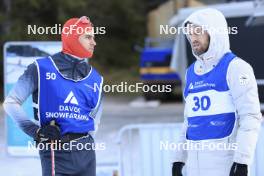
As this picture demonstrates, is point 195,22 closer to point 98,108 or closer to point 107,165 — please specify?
point 98,108

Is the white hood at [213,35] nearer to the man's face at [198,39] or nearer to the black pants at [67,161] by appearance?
the man's face at [198,39]

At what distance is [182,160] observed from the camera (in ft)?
12.6

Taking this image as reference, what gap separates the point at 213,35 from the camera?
3.47 m

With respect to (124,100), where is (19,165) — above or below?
below

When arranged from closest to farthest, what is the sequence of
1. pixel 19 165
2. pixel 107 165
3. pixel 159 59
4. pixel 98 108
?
pixel 98 108
pixel 107 165
pixel 19 165
pixel 159 59

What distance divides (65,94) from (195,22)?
85cm

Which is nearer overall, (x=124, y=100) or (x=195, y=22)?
(x=195, y=22)

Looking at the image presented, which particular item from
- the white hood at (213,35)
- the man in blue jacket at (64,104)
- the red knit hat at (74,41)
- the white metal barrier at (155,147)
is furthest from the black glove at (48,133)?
the white metal barrier at (155,147)

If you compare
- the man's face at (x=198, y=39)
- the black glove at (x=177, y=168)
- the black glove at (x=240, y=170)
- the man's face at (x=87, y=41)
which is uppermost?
the man's face at (x=87, y=41)

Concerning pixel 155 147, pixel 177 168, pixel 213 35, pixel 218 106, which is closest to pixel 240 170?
pixel 218 106

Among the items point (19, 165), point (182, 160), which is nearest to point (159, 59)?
point (19, 165)

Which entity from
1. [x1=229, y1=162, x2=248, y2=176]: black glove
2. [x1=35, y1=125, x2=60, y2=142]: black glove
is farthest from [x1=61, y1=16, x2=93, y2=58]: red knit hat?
[x1=229, y1=162, x2=248, y2=176]: black glove

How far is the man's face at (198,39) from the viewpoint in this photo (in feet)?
11.5

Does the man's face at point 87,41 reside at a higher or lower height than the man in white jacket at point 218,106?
higher
